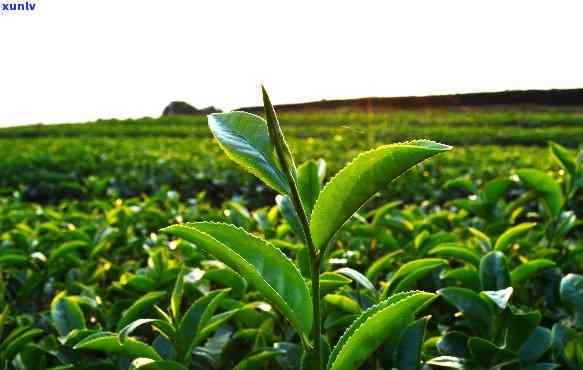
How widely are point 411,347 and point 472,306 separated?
0.24 meters

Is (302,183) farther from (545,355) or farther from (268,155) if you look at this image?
(545,355)

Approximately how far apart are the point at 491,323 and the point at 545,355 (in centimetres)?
20

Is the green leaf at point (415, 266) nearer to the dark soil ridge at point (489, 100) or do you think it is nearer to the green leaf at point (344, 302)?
the green leaf at point (344, 302)

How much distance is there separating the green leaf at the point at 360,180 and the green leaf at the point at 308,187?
5.2 inches

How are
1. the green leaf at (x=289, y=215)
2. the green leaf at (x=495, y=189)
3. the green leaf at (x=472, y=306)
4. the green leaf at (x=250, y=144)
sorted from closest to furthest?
the green leaf at (x=250, y=144)
the green leaf at (x=472, y=306)
the green leaf at (x=289, y=215)
the green leaf at (x=495, y=189)

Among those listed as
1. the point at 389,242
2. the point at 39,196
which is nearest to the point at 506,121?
the point at 39,196

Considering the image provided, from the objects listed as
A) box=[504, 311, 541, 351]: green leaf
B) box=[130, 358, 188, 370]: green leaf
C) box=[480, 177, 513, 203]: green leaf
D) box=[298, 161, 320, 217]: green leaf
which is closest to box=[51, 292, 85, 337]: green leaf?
box=[130, 358, 188, 370]: green leaf

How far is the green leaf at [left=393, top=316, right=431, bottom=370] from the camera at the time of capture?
4.27 feet

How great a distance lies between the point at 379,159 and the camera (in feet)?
2.97

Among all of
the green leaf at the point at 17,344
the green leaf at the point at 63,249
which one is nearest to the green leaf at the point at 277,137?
the green leaf at the point at 17,344

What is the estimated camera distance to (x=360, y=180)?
36.8 inches

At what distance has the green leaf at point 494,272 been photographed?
1.53 metres

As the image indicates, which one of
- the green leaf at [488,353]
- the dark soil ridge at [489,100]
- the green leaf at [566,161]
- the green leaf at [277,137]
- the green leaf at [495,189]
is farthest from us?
the dark soil ridge at [489,100]

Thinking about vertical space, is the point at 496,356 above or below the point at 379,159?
below
